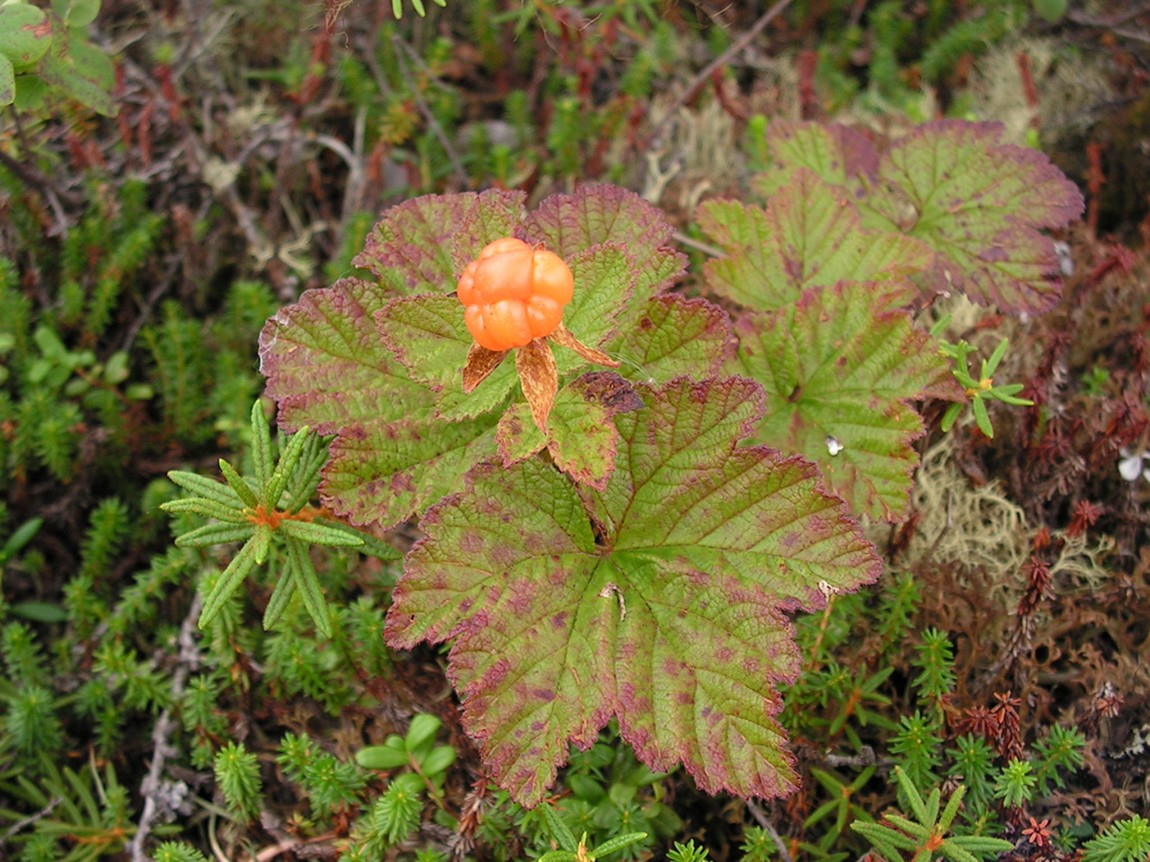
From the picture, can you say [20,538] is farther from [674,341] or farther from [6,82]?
[674,341]

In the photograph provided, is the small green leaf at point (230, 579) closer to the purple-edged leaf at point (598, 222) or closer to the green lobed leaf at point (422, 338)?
the green lobed leaf at point (422, 338)

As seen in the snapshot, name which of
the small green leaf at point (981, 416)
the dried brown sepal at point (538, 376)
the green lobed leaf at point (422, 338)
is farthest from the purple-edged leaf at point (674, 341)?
the small green leaf at point (981, 416)

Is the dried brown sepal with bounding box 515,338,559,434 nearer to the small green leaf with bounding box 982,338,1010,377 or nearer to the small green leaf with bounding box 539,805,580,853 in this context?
the small green leaf with bounding box 539,805,580,853

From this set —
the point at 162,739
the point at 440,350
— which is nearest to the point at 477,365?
the point at 440,350

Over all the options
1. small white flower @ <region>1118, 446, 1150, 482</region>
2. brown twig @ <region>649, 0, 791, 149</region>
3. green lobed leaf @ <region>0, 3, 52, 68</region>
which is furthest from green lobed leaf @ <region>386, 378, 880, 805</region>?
brown twig @ <region>649, 0, 791, 149</region>

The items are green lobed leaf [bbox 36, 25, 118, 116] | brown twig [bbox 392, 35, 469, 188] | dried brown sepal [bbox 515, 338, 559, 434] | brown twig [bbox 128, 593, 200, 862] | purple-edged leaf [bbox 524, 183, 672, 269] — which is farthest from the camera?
brown twig [bbox 392, 35, 469, 188]

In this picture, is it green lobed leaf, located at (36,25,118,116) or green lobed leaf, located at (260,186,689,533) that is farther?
green lobed leaf, located at (36,25,118,116)

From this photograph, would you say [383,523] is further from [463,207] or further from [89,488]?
[89,488]

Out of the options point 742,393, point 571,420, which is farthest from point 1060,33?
point 571,420
